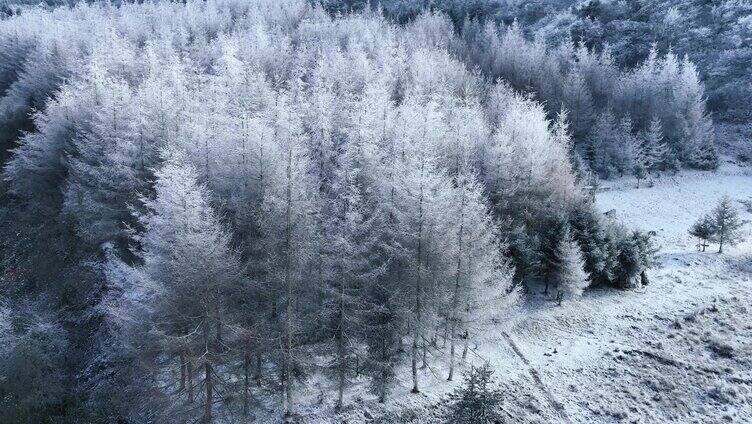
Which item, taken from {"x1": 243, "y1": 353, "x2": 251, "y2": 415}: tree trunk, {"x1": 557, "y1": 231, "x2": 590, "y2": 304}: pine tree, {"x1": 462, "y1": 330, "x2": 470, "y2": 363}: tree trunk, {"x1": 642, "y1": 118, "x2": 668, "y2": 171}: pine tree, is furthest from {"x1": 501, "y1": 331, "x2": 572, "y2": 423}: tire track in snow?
{"x1": 642, "y1": 118, "x2": 668, "y2": 171}: pine tree

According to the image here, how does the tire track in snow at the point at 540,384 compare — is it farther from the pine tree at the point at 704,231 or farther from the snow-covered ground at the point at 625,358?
the pine tree at the point at 704,231

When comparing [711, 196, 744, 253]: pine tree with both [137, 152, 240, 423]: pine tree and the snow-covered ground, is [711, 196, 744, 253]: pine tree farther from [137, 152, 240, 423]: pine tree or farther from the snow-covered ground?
[137, 152, 240, 423]: pine tree

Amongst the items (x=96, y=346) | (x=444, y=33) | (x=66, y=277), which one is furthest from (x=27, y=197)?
(x=444, y=33)

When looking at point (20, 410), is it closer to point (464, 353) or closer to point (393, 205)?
point (393, 205)

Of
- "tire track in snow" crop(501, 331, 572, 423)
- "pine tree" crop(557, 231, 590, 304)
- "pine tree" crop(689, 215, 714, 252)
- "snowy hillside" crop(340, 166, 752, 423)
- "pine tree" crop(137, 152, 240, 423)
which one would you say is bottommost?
"snowy hillside" crop(340, 166, 752, 423)

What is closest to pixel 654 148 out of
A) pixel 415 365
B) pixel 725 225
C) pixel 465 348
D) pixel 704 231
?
pixel 704 231

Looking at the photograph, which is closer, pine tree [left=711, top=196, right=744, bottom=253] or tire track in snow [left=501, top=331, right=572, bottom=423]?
tire track in snow [left=501, top=331, right=572, bottom=423]
